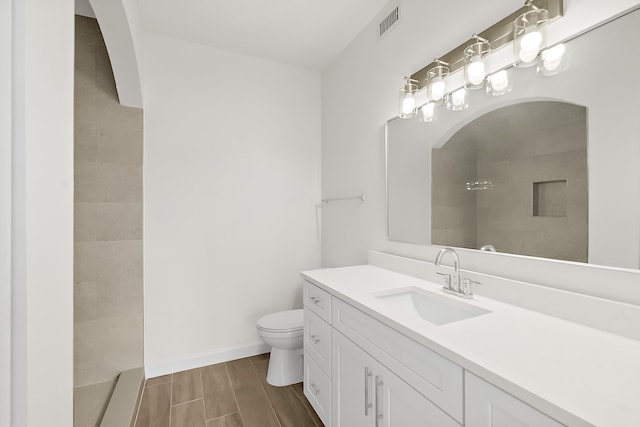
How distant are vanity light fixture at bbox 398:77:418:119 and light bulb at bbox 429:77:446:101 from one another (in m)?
0.16

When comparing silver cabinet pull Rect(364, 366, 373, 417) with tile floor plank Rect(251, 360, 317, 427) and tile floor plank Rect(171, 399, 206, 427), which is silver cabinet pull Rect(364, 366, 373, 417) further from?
tile floor plank Rect(171, 399, 206, 427)

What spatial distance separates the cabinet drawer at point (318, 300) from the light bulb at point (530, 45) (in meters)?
1.34

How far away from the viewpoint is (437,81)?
1507mm

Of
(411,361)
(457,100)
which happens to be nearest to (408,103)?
(457,100)

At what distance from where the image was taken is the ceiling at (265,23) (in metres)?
1.97

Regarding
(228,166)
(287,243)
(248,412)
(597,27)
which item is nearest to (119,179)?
(228,166)

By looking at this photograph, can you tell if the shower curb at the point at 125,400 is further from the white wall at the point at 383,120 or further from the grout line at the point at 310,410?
the white wall at the point at 383,120

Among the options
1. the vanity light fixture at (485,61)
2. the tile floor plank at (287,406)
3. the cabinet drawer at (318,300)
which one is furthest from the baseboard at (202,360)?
the vanity light fixture at (485,61)

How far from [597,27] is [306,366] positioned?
80.8 inches

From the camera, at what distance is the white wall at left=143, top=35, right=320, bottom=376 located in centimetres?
225

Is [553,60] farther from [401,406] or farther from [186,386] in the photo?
[186,386]

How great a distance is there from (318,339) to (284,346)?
1.67 feet

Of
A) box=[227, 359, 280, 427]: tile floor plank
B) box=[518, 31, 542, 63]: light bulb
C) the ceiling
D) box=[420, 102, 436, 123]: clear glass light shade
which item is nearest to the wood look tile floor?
box=[227, 359, 280, 427]: tile floor plank
